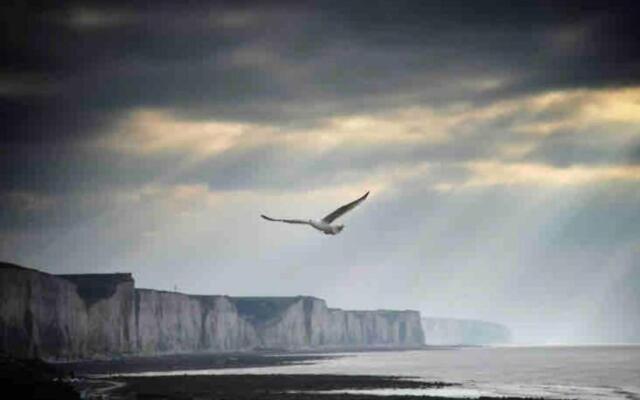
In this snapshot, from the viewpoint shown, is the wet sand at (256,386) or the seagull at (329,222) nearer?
the seagull at (329,222)

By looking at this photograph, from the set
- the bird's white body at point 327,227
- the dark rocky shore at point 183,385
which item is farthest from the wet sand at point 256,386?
the bird's white body at point 327,227

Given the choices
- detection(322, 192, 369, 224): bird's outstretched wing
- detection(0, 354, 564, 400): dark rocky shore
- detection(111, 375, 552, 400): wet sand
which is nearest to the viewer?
detection(322, 192, 369, 224): bird's outstretched wing

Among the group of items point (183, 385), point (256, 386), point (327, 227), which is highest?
point (327, 227)

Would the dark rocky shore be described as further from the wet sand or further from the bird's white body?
the bird's white body

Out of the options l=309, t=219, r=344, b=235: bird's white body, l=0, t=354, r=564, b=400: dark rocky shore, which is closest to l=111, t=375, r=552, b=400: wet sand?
l=0, t=354, r=564, b=400: dark rocky shore

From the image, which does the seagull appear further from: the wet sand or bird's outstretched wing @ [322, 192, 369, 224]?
the wet sand

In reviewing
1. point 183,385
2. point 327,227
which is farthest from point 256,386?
point 327,227

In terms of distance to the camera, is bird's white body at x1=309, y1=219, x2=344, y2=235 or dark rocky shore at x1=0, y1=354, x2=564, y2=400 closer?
bird's white body at x1=309, y1=219, x2=344, y2=235

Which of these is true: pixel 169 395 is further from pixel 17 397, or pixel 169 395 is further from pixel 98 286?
pixel 98 286

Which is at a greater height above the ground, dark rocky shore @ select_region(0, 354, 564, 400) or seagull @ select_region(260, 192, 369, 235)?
seagull @ select_region(260, 192, 369, 235)

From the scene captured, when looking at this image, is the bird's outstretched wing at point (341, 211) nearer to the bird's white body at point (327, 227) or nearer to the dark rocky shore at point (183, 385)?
the bird's white body at point (327, 227)

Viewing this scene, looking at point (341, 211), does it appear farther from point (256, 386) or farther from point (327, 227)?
point (256, 386)

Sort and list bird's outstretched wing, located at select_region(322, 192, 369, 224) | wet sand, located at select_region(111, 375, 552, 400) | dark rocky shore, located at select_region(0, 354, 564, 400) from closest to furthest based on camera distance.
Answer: bird's outstretched wing, located at select_region(322, 192, 369, 224), dark rocky shore, located at select_region(0, 354, 564, 400), wet sand, located at select_region(111, 375, 552, 400)

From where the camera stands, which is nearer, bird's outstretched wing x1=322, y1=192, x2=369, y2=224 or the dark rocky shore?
bird's outstretched wing x1=322, y1=192, x2=369, y2=224
